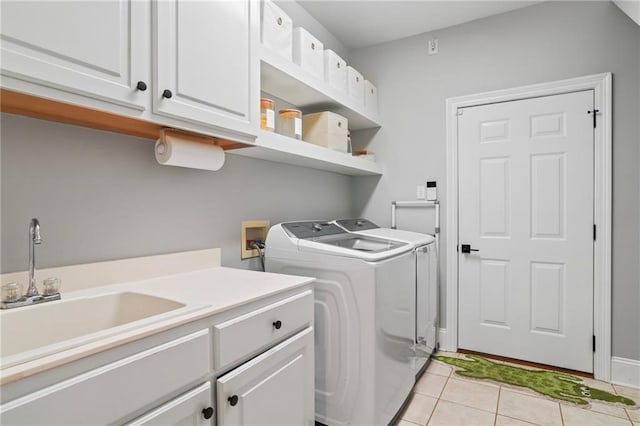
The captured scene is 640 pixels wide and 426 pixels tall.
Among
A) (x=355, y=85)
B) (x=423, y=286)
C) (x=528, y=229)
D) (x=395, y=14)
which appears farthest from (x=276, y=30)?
(x=528, y=229)

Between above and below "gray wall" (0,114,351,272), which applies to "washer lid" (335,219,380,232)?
below

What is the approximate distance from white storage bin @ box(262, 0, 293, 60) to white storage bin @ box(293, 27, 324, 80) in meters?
0.11

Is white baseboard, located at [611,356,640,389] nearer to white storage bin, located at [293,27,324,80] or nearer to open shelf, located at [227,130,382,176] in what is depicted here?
open shelf, located at [227,130,382,176]

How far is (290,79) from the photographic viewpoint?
2.00 m

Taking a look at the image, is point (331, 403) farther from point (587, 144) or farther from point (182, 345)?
point (587, 144)

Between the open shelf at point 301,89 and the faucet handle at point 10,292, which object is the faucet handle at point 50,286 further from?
the open shelf at point 301,89

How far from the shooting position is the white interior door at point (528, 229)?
2.49 metres

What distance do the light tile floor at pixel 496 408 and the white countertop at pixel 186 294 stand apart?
123cm

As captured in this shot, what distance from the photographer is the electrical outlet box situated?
202 cm

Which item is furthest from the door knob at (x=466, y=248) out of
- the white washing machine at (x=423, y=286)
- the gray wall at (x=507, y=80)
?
the gray wall at (x=507, y=80)

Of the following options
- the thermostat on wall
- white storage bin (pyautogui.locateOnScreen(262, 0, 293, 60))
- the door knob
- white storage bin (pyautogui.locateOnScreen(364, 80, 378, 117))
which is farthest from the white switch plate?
the door knob

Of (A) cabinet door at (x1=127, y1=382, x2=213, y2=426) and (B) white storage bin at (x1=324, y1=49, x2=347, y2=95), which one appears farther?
(B) white storage bin at (x1=324, y1=49, x2=347, y2=95)

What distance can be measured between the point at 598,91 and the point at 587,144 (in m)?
Answer: 0.38

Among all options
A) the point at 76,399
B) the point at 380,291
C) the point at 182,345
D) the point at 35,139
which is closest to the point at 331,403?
the point at 380,291
